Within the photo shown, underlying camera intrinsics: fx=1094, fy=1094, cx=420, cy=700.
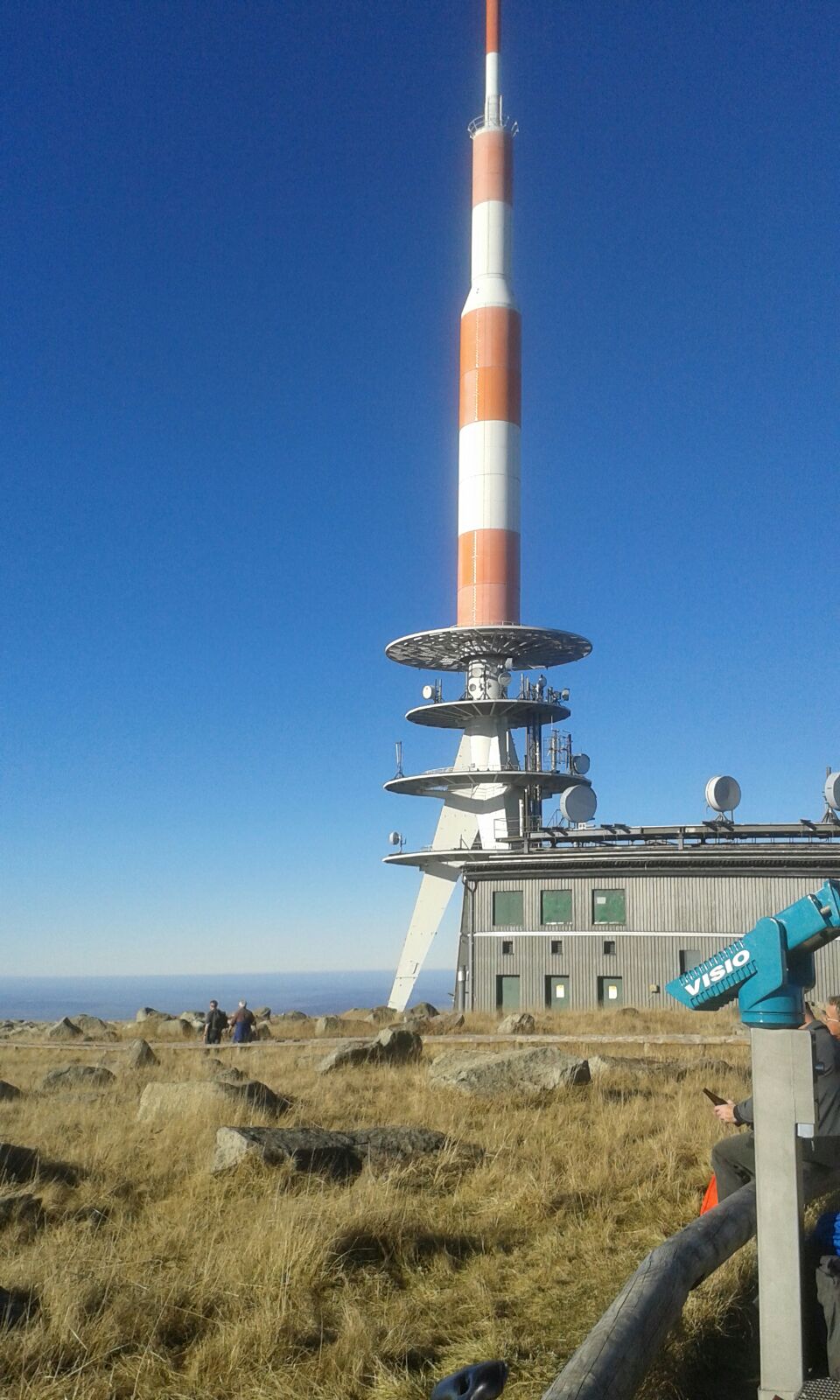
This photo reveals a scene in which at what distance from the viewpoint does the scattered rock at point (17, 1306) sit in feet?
17.1

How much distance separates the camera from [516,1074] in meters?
13.4

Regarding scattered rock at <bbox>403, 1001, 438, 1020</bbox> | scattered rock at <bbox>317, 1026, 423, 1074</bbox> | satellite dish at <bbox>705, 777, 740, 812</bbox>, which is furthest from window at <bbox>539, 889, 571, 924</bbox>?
scattered rock at <bbox>317, 1026, 423, 1074</bbox>

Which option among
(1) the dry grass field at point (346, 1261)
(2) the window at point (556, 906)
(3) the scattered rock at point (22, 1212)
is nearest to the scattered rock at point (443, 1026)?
(2) the window at point (556, 906)

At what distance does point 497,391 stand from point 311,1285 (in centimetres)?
4510

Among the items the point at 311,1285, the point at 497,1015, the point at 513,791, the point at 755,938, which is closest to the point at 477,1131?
the point at 311,1285

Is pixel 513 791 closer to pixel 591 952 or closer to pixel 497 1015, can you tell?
pixel 591 952

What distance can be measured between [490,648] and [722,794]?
13.6 metres

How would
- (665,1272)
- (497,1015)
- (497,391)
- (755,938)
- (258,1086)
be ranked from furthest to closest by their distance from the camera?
(497,391) → (497,1015) → (258,1086) → (665,1272) → (755,938)

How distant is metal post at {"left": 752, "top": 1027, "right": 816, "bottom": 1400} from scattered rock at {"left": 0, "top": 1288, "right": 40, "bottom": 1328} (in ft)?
11.1

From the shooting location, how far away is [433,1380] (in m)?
4.90

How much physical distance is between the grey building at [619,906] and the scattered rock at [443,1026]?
7866 mm

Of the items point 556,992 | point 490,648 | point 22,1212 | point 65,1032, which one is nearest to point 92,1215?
point 22,1212

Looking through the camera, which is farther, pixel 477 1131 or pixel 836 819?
pixel 836 819

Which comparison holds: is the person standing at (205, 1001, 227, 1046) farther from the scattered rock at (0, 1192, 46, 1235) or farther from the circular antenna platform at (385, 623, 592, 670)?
the circular antenna platform at (385, 623, 592, 670)
